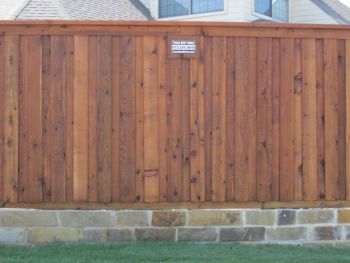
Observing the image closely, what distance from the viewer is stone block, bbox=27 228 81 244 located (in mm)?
5859

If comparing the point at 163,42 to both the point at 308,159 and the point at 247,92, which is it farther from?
the point at 308,159

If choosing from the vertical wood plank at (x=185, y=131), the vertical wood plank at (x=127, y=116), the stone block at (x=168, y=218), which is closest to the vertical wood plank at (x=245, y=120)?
the vertical wood plank at (x=185, y=131)

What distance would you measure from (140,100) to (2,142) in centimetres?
155

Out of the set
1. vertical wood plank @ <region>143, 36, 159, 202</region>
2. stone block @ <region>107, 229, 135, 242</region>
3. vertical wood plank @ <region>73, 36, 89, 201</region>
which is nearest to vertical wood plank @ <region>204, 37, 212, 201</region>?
vertical wood plank @ <region>143, 36, 159, 202</region>

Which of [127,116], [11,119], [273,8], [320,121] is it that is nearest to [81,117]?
[127,116]

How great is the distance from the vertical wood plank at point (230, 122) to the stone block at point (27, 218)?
191cm

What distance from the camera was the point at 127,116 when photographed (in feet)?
19.7

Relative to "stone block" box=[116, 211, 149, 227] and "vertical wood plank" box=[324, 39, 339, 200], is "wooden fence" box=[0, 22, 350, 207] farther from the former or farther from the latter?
"stone block" box=[116, 211, 149, 227]

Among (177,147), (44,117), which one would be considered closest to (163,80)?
(177,147)

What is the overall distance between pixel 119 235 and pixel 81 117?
132cm

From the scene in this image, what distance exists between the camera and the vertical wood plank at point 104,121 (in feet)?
19.6

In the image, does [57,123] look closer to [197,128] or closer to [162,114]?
[162,114]

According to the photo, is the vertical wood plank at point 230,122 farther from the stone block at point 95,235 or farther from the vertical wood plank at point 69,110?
the vertical wood plank at point 69,110

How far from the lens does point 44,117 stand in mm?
5973
